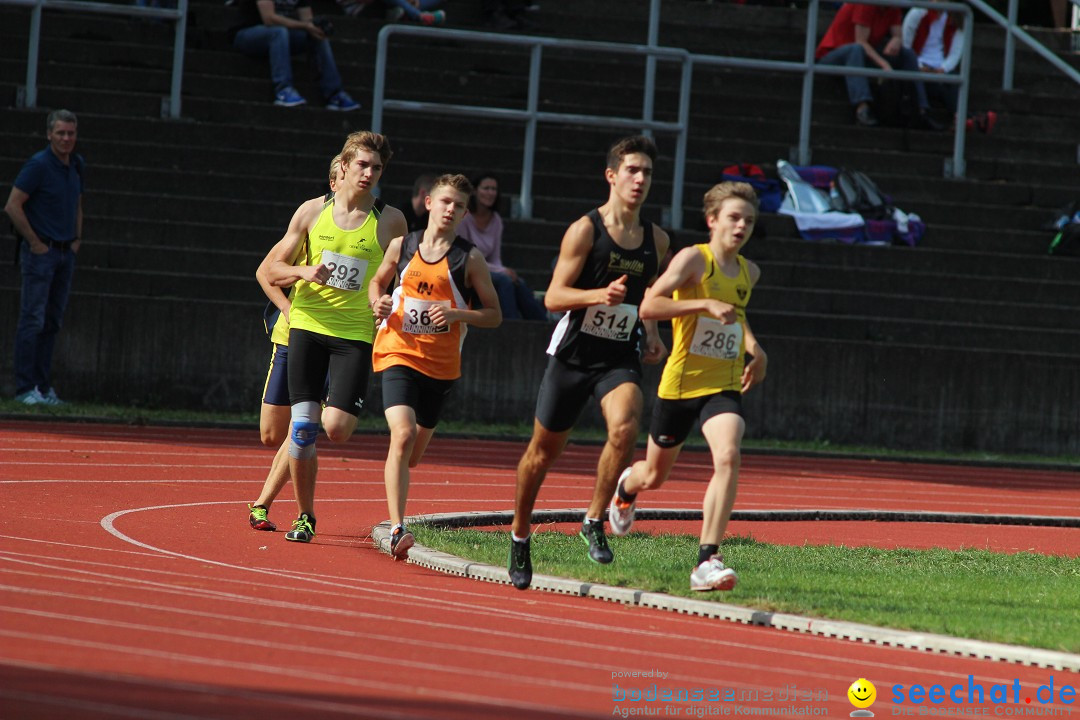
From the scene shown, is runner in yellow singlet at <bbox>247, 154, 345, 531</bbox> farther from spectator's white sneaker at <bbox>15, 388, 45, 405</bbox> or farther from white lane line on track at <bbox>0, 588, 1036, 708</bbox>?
spectator's white sneaker at <bbox>15, 388, 45, 405</bbox>

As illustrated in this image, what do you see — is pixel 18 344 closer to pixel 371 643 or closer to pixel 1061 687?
pixel 371 643

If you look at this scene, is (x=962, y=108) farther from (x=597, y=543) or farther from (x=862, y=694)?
(x=862, y=694)

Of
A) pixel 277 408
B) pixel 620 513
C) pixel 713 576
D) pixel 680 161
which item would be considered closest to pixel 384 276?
pixel 277 408

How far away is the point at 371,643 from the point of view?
6.61 m

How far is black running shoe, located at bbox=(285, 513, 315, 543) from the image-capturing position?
997 centimetres

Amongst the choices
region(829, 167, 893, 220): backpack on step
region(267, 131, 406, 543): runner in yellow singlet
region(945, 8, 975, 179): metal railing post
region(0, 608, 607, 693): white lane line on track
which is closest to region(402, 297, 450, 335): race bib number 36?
region(267, 131, 406, 543): runner in yellow singlet

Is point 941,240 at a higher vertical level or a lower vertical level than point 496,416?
higher

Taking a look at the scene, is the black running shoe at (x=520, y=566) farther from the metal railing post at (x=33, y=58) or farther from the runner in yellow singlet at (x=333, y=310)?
the metal railing post at (x=33, y=58)

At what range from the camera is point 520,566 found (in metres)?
8.56

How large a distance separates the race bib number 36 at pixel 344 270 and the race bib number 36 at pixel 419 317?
45 cm

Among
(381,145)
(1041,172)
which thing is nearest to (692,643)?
(381,145)

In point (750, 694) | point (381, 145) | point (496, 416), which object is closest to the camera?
point (750, 694)

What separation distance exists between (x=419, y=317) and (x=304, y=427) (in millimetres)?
978

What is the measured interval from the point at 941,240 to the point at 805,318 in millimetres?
3037
